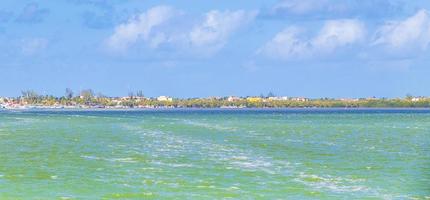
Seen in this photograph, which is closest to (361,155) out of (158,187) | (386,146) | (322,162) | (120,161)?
(322,162)

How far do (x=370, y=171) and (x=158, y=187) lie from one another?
34.7ft

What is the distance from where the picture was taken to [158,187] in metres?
31.2

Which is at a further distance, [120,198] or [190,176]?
[190,176]

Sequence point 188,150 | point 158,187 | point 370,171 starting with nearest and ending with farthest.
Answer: point 158,187, point 370,171, point 188,150

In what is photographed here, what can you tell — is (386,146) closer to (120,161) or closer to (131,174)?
(120,161)

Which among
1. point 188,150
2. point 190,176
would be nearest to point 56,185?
point 190,176

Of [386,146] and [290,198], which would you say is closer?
[290,198]

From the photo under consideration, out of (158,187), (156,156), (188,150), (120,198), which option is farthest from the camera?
(188,150)

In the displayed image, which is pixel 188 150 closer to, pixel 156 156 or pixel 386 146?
pixel 156 156

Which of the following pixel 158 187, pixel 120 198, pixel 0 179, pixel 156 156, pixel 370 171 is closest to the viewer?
pixel 120 198

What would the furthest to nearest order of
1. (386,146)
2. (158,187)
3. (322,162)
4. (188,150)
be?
(386,146) < (188,150) < (322,162) < (158,187)

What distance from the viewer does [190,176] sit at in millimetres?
35125

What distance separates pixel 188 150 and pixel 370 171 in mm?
15222

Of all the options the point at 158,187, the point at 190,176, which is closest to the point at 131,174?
the point at 190,176
